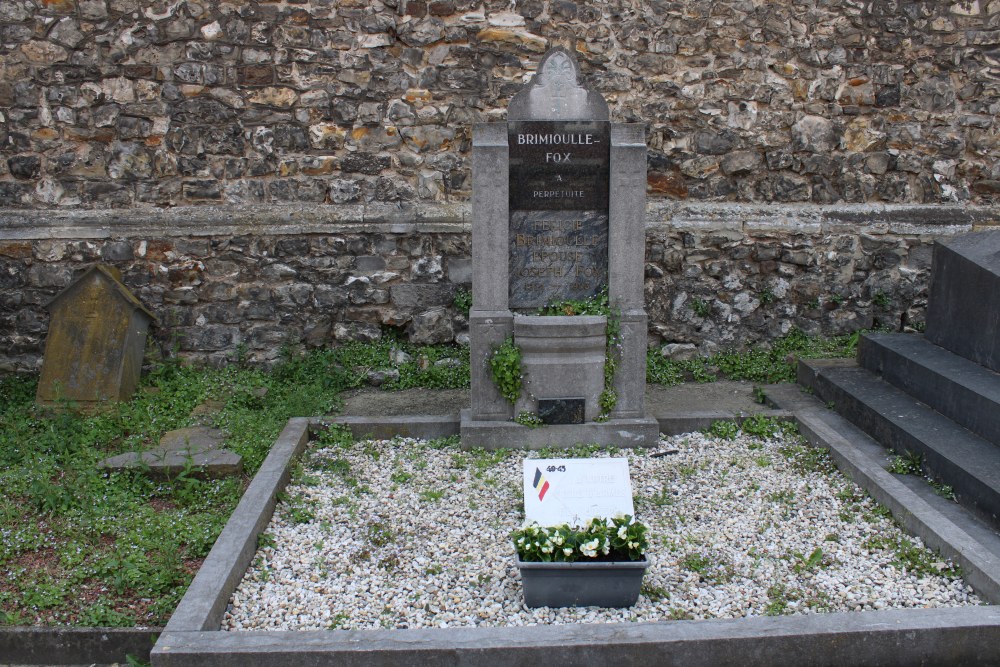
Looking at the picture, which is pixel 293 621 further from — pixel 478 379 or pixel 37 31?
pixel 37 31

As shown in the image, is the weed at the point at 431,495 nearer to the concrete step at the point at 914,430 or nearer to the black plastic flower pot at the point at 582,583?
the black plastic flower pot at the point at 582,583

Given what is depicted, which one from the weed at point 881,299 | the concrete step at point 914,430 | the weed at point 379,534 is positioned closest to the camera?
the weed at point 379,534

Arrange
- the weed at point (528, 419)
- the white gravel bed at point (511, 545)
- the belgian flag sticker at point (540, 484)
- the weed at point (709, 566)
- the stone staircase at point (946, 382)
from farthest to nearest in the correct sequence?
the weed at point (528, 419)
the stone staircase at point (946, 382)
the belgian flag sticker at point (540, 484)
the weed at point (709, 566)
the white gravel bed at point (511, 545)

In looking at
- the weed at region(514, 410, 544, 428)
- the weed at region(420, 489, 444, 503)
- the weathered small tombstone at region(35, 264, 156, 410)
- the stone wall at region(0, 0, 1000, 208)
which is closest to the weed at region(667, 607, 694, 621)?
the weed at region(420, 489, 444, 503)

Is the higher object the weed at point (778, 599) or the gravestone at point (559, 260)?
the gravestone at point (559, 260)

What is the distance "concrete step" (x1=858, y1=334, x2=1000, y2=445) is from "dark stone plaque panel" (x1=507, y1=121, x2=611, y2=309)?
7.02 ft

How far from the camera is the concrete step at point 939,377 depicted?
477 centimetres

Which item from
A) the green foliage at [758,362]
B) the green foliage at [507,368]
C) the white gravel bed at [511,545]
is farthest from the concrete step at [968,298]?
the green foliage at [507,368]

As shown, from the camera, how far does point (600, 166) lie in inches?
206

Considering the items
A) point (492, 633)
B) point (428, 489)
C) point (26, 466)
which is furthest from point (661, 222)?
point (26, 466)

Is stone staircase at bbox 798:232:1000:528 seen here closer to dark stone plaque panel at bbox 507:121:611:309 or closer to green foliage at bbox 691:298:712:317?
green foliage at bbox 691:298:712:317

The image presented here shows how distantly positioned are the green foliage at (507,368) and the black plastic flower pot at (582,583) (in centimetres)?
176

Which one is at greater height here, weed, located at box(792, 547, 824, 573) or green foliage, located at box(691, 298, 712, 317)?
green foliage, located at box(691, 298, 712, 317)

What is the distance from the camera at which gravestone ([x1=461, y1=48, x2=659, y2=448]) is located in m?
5.15
